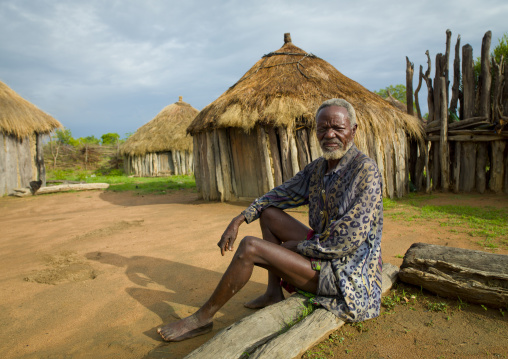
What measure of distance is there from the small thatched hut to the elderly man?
16.3 m

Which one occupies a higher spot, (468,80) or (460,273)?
(468,80)

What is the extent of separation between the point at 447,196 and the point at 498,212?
1.97m

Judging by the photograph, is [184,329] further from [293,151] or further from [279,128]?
[279,128]

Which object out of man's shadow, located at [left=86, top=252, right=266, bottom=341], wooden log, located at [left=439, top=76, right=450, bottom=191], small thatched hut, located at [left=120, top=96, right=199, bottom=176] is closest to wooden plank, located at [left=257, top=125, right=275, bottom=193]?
man's shadow, located at [left=86, top=252, right=266, bottom=341]

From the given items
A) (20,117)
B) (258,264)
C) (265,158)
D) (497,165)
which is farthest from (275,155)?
(20,117)

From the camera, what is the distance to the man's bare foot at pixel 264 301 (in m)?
2.40

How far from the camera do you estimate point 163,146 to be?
1811cm

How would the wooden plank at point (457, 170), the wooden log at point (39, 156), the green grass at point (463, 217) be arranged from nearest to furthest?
the green grass at point (463, 217), the wooden plank at point (457, 170), the wooden log at point (39, 156)

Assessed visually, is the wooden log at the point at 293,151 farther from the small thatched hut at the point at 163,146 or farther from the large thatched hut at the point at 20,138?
the small thatched hut at the point at 163,146

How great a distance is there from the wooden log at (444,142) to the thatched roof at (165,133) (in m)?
12.4

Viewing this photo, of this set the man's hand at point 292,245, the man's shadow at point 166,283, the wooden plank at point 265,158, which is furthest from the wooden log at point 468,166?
the man's hand at point 292,245

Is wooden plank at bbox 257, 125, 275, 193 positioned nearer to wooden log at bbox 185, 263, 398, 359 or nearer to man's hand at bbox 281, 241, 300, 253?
man's hand at bbox 281, 241, 300, 253

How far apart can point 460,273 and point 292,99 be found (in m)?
5.01

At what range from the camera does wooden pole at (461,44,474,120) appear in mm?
7532
